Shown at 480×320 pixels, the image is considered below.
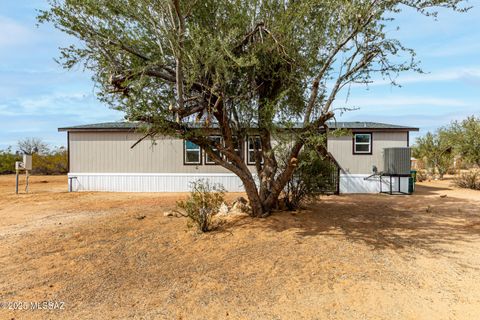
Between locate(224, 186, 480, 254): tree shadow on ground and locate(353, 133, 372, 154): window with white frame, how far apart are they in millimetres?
4172

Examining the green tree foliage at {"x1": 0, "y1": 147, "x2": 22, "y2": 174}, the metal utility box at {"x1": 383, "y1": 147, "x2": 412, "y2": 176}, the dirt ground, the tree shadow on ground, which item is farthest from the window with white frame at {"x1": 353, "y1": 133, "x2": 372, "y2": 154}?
the green tree foliage at {"x1": 0, "y1": 147, "x2": 22, "y2": 174}

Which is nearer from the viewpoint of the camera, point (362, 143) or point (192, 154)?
point (362, 143)

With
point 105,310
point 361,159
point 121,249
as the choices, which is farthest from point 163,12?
point 361,159

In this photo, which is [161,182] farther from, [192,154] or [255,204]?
[255,204]

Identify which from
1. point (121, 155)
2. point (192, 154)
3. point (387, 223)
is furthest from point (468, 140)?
point (121, 155)

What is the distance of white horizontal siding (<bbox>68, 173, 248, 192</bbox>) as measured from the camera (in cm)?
1409

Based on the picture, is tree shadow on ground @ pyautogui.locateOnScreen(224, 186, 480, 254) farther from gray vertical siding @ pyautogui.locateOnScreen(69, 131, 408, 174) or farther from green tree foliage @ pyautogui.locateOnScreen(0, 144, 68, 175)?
green tree foliage @ pyautogui.locateOnScreen(0, 144, 68, 175)

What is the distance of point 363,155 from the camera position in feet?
46.1

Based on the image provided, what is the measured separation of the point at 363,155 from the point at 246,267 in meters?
10.7

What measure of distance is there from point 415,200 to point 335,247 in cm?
722

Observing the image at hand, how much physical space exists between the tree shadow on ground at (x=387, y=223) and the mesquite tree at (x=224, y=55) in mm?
1062

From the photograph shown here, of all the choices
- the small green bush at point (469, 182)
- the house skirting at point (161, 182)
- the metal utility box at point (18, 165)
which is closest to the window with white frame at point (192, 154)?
the house skirting at point (161, 182)

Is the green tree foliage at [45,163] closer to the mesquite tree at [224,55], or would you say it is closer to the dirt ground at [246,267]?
the dirt ground at [246,267]

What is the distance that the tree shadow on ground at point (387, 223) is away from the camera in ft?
20.4
